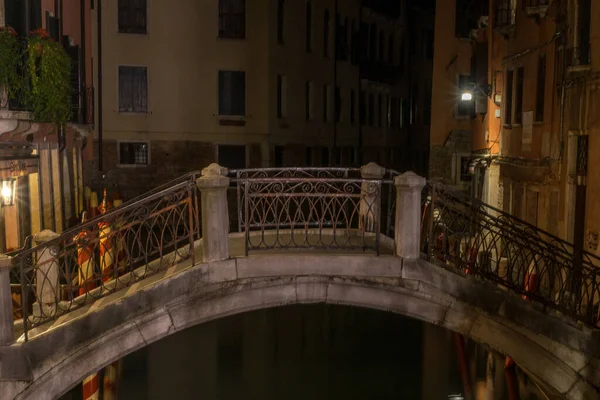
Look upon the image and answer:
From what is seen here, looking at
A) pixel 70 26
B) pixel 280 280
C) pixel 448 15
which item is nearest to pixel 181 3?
pixel 70 26

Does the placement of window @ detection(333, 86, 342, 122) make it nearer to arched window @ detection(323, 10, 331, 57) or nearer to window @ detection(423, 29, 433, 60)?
arched window @ detection(323, 10, 331, 57)

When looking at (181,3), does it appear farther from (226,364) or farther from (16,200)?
(226,364)

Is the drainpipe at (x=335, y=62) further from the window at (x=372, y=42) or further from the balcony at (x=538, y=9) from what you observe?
the balcony at (x=538, y=9)

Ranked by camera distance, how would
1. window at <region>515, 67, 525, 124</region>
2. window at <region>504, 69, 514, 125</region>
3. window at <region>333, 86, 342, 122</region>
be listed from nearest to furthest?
1. window at <region>515, 67, 525, 124</region>
2. window at <region>504, 69, 514, 125</region>
3. window at <region>333, 86, 342, 122</region>

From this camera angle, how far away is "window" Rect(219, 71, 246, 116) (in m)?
28.8

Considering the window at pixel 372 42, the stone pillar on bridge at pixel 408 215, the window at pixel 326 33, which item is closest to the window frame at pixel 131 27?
the window at pixel 326 33

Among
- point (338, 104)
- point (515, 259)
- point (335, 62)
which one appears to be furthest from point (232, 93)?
point (515, 259)

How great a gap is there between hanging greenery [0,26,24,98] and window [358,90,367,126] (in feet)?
84.1

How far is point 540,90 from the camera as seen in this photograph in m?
16.6

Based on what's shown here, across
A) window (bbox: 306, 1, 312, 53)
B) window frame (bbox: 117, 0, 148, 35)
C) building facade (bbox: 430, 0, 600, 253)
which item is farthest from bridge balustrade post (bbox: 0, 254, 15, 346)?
window (bbox: 306, 1, 312, 53)

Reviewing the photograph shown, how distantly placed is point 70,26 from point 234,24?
8.43 meters

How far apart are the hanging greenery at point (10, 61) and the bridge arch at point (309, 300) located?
502 centimetres

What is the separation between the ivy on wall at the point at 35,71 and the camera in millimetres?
12445

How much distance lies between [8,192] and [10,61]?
2570mm
